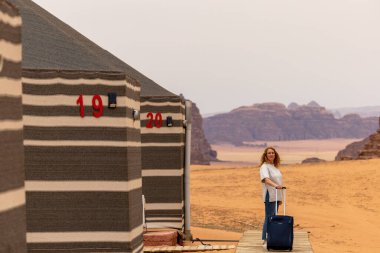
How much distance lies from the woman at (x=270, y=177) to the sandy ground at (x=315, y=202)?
18.2ft

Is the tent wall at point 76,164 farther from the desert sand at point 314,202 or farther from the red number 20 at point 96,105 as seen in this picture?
the desert sand at point 314,202

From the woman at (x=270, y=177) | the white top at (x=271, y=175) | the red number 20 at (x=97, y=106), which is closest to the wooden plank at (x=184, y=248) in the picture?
the woman at (x=270, y=177)

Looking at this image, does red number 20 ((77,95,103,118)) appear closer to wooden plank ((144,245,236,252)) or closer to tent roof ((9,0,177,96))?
tent roof ((9,0,177,96))

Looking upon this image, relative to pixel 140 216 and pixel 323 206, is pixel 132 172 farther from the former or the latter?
pixel 323 206

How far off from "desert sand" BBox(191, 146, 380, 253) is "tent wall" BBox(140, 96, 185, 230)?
2960 millimetres

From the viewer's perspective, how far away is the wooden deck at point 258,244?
10719mm

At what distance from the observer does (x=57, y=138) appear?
30.5ft

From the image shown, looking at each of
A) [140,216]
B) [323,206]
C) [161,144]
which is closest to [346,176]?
[323,206]

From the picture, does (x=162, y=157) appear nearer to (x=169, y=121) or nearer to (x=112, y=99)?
(x=169, y=121)

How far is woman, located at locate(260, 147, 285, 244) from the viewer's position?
1048 cm

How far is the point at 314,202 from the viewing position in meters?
31.1

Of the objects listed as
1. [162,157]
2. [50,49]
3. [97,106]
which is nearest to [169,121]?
[162,157]

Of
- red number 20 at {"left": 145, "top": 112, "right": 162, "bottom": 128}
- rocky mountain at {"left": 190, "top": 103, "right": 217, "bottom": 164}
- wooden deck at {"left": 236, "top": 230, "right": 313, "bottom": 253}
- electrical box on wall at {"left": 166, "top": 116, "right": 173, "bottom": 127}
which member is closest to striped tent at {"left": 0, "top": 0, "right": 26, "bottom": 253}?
wooden deck at {"left": 236, "top": 230, "right": 313, "bottom": 253}

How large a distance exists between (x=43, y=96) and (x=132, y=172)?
1.57 m
